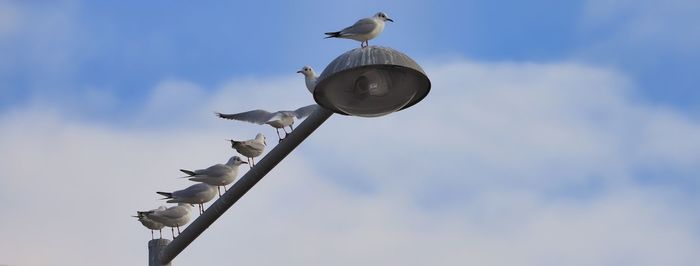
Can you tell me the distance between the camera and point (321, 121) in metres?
5.88

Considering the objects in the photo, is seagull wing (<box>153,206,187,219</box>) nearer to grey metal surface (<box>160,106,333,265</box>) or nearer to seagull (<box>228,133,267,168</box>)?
seagull (<box>228,133,267,168</box>)

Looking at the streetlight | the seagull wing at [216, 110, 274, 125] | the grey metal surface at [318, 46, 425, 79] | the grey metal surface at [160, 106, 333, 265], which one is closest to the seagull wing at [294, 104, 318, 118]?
the seagull wing at [216, 110, 274, 125]

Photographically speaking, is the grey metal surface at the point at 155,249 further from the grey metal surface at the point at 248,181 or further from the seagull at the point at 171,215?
the seagull at the point at 171,215

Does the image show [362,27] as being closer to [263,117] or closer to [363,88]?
[263,117]

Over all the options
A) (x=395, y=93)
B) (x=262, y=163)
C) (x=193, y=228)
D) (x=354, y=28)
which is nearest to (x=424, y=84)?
(x=395, y=93)

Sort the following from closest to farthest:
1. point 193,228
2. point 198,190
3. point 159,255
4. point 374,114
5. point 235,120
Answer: point 374,114 < point 193,228 < point 159,255 < point 235,120 < point 198,190

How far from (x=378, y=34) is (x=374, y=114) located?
13.4 ft

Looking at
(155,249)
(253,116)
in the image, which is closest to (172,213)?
(253,116)

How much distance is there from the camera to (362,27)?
9.57 metres

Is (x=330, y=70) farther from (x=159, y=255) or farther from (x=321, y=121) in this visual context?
(x=159, y=255)

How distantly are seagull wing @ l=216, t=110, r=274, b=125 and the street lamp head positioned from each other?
3.53 metres

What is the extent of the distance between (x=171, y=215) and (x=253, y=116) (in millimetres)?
3085

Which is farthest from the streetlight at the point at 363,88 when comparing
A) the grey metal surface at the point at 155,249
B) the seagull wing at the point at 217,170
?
the seagull wing at the point at 217,170

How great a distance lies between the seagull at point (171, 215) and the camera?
11.6m
